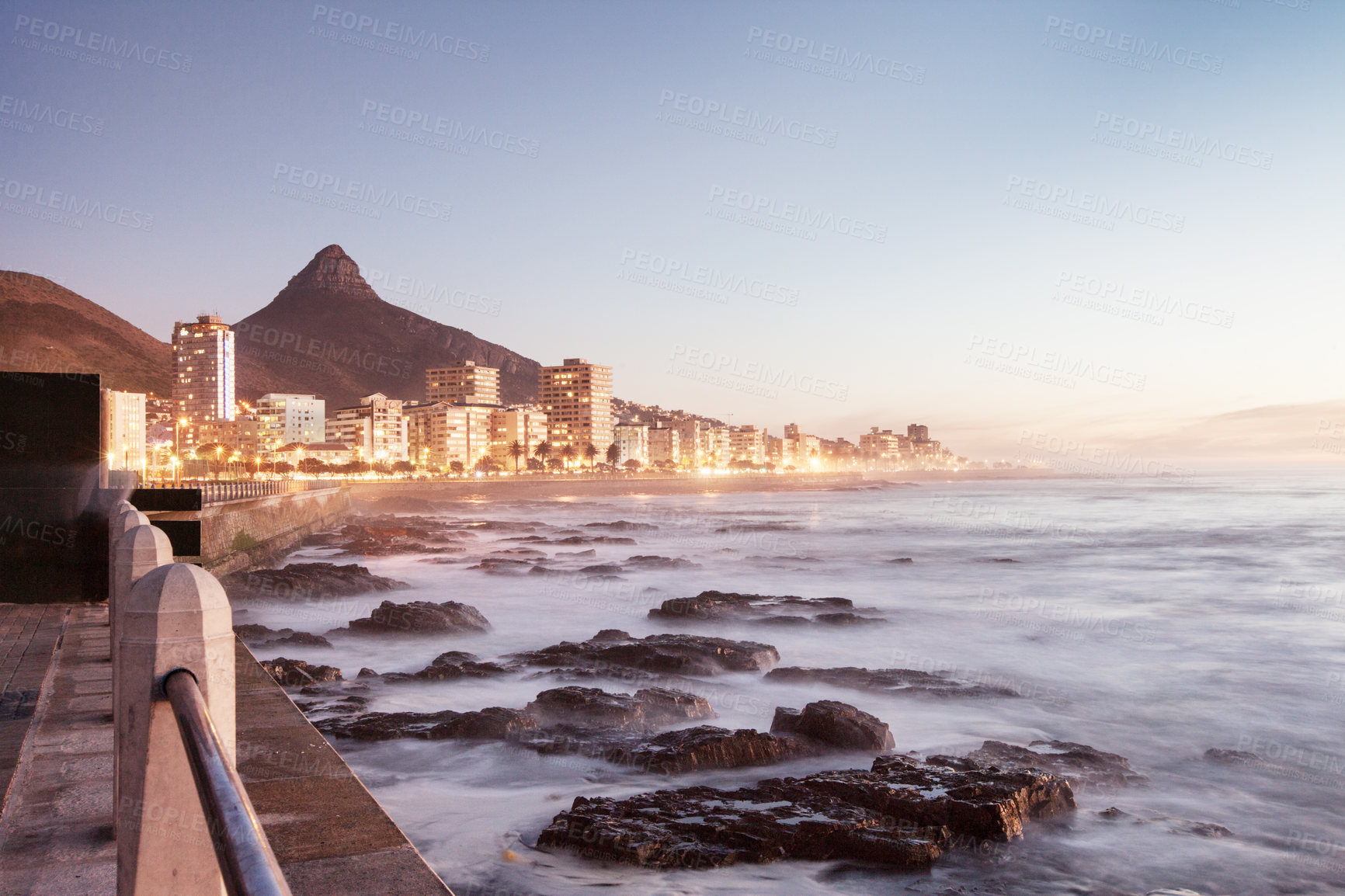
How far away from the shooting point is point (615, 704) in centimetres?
1012

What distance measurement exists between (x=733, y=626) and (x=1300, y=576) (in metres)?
24.1

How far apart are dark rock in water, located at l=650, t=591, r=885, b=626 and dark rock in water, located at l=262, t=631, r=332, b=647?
712 centimetres

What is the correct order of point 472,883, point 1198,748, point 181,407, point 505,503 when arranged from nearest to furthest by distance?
point 472,883
point 1198,748
point 505,503
point 181,407

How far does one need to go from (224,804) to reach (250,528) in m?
29.9

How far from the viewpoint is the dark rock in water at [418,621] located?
51.6 ft

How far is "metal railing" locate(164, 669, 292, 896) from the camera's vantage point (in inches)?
53.1

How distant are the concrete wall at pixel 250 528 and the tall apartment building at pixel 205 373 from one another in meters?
163

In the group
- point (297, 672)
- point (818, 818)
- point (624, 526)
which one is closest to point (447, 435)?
point (624, 526)

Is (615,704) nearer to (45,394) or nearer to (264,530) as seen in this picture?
(45,394)

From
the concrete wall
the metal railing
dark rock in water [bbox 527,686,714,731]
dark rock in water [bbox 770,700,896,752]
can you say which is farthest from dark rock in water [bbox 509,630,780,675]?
the metal railing

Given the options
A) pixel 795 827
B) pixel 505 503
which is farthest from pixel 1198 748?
pixel 505 503

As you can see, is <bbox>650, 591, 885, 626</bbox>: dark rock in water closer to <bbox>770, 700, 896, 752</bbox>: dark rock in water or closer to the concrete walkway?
<bbox>770, 700, 896, 752</bbox>: dark rock in water

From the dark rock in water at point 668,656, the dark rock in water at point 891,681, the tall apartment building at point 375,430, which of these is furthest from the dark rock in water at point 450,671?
the tall apartment building at point 375,430

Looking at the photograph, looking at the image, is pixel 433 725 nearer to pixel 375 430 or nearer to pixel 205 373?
pixel 375 430
